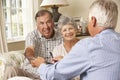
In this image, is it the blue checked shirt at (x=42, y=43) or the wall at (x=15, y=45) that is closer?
the blue checked shirt at (x=42, y=43)

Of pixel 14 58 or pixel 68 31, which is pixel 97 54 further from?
pixel 14 58

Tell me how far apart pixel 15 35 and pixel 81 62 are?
8.39 ft

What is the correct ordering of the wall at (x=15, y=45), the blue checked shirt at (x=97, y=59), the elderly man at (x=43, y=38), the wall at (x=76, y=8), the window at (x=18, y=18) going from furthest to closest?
the wall at (x=76, y=8) → the window at (x=18, y=18) → the wall at (x=15, y=45) → the elderly man at (x=43, y=38) → the blue checked shirt at (x=97, y=59)

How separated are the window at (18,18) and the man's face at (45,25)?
3.89 feet

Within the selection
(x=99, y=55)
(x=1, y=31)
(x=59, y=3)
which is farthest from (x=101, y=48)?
(x=59, y=3)

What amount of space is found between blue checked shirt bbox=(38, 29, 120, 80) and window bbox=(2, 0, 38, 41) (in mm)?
2379

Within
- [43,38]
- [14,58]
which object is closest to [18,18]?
[43,38]

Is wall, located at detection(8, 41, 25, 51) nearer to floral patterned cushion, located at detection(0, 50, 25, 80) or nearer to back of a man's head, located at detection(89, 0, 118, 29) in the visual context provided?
floral patterned cushion, located at detection(0, 50, 25, 80)

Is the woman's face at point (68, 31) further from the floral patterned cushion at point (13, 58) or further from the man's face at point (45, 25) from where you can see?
the floral patterned cushion at point (13, 58)

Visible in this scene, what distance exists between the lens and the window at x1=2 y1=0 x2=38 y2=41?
3.47 meters

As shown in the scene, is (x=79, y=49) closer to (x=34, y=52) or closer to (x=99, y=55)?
(x=99, y=55)

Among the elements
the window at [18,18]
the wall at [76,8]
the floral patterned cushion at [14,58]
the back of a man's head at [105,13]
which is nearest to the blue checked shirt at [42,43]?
the floral patterned cushion at [14,58]

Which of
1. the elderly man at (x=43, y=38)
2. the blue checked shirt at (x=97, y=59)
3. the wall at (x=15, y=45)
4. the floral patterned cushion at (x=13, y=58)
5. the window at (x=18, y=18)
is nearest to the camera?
the blue checked shirt at (x=97, y=59)

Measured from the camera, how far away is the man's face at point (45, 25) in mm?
2340
